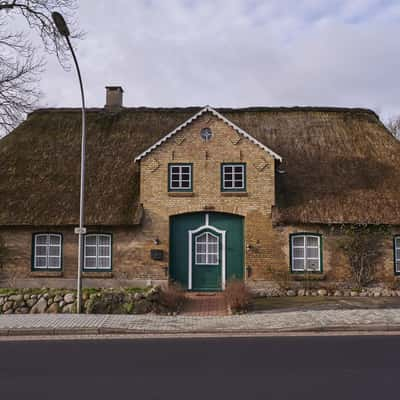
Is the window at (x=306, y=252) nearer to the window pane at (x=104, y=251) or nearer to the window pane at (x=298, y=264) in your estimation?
the window pane at (x=298, y=264)

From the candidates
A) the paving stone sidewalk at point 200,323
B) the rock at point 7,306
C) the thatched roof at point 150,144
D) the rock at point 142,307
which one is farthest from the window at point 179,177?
the rock at point 7,306

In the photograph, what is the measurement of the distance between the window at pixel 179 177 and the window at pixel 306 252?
471 centimetres

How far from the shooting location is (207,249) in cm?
1931

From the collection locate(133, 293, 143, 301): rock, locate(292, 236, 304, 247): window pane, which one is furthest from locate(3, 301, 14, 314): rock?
locate(292, 236, 304, 247): window pane

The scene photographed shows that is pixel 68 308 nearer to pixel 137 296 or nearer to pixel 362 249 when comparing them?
pixel 137 296

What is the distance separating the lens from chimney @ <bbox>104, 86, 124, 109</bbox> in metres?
25.5

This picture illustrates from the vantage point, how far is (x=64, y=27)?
13102 millimetres

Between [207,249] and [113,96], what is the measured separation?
35.9ft

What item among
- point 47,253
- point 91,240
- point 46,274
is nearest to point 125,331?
point 91,240

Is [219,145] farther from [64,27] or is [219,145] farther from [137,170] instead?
[64,27]

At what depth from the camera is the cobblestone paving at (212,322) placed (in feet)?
39.0

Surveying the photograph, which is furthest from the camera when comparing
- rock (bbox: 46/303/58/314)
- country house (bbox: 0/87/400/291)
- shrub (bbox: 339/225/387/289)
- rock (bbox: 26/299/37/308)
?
country house (bbox: 0/87/400/291)

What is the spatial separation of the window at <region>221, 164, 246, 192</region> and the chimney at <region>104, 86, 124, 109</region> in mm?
9020

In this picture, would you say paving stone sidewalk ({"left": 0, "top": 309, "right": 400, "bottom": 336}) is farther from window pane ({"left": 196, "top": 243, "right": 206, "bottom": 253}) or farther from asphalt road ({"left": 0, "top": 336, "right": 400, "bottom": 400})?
window pane ({"left": 196, "top": 243, "right": 206, "bottom": 253})
